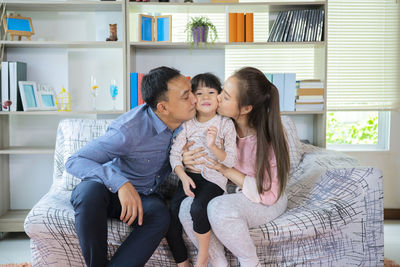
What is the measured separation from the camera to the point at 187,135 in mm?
1831

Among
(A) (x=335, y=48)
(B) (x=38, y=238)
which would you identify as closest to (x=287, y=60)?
(A) (x=335, y=48)

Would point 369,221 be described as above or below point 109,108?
below

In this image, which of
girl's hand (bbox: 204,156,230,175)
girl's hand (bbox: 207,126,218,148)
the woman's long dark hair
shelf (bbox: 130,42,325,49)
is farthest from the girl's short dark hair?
shelf (bbox: 130,42,325,49)

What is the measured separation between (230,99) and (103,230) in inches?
28.7

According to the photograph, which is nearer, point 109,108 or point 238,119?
point 238,119

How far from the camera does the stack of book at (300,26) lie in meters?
2.92

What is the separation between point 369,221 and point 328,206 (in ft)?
0.63

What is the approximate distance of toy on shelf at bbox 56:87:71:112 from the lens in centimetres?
300

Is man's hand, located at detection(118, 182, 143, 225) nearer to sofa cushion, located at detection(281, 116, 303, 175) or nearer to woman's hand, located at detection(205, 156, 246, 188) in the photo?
woman's hand, located at detection(205, 156, 246, 188)

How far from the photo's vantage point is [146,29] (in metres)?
2.93

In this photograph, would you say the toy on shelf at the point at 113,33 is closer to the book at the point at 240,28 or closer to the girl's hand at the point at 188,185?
the book at the point at 240,28

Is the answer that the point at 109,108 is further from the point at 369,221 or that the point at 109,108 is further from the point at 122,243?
the point at 369,221

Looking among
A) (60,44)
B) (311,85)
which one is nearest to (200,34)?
(311,85)

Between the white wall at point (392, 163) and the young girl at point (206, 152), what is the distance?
1968 mm
